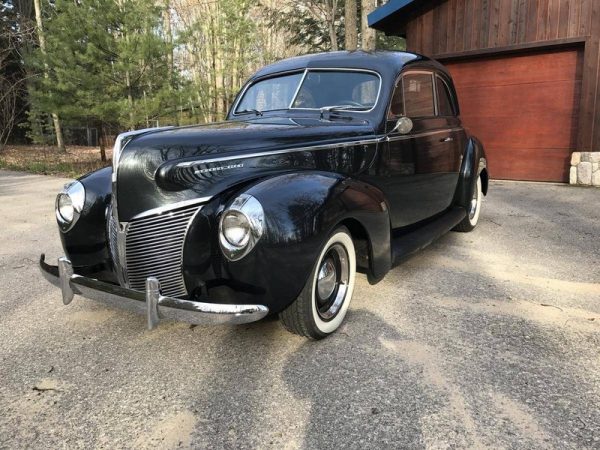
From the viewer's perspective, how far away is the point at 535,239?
5.33m

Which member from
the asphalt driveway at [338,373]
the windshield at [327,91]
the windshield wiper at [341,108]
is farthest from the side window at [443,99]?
→ the asphalt driveway at [338,373]

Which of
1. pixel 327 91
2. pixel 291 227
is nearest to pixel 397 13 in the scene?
pixel 327 91

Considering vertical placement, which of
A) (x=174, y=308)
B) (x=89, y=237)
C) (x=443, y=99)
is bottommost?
(x=174, y=308)

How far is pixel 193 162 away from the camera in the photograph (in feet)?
8.33

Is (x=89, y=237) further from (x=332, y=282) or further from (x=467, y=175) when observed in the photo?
(x=467, y=175)

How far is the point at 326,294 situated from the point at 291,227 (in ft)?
2.39

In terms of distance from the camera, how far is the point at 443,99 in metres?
4.98

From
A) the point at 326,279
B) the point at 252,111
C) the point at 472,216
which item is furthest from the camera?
the point at 472,216

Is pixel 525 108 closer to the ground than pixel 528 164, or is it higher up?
higher up

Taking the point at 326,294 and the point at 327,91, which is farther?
the point at 327,91

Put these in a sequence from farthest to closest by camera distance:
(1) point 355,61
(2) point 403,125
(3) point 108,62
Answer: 1. (3) point 108,62
2. (1) point 355,61
3. (2) point 403,125

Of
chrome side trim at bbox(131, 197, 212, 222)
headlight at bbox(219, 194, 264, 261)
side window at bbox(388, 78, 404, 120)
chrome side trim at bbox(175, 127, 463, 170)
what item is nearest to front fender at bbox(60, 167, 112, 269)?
chrome side trim at bbox(131, 197, 212, 222)

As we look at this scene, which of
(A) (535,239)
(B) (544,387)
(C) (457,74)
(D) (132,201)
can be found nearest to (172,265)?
(D) (132,201)

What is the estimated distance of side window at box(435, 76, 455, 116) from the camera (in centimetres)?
485
